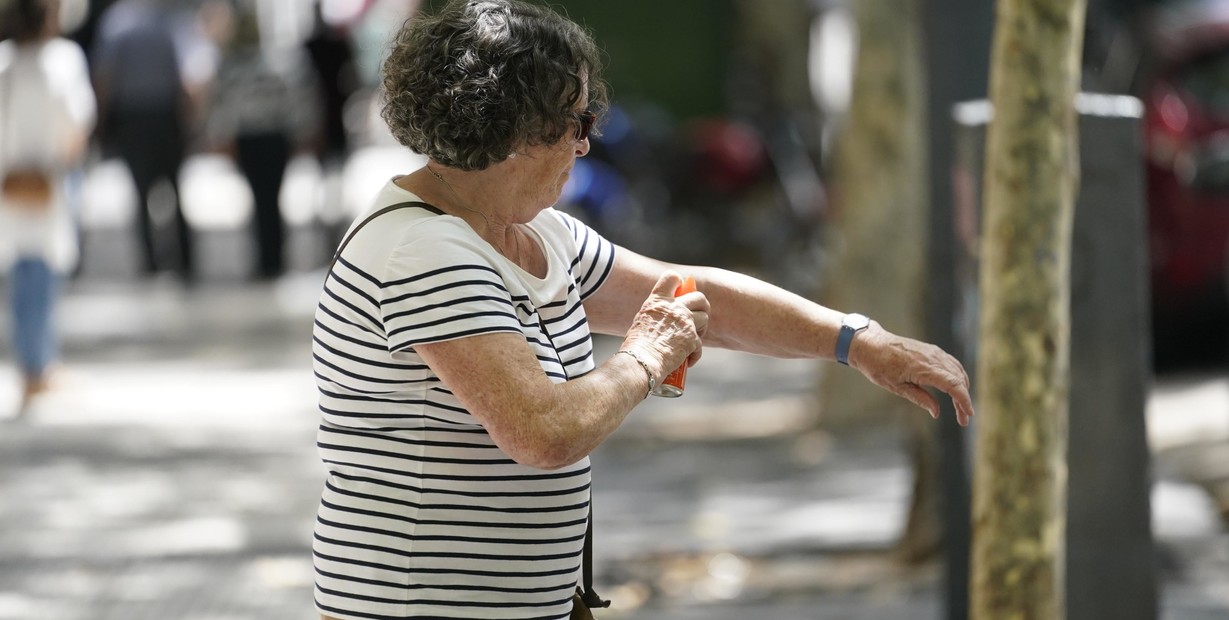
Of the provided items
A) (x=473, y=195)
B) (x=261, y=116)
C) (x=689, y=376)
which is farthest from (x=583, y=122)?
(x=261, y=116)

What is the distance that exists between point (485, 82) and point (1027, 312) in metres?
1.50

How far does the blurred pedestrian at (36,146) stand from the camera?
9516 mm

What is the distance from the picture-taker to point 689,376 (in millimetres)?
11070

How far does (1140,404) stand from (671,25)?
50.9 feet

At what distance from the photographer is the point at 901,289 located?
9445mm

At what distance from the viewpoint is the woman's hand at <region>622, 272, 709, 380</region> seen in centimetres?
307

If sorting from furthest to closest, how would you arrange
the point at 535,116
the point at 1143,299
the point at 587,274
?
the point at 1143,299 → the point at 587,274 → the point at 535,116

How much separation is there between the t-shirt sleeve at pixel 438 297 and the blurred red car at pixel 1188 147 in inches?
286

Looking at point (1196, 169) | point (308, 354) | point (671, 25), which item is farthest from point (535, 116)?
point (671, 25)

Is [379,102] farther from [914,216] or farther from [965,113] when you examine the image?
[914,216]

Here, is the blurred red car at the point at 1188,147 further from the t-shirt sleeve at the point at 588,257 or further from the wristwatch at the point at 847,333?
the t-shirt sleeve at the point at 588,257

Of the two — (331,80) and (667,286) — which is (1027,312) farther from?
(331,80)

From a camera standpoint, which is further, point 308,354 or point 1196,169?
point 308,354

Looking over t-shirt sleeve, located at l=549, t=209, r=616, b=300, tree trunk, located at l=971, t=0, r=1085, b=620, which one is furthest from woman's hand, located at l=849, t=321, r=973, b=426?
tree trunk, located at l=971, t=0, r=1085, b=620
